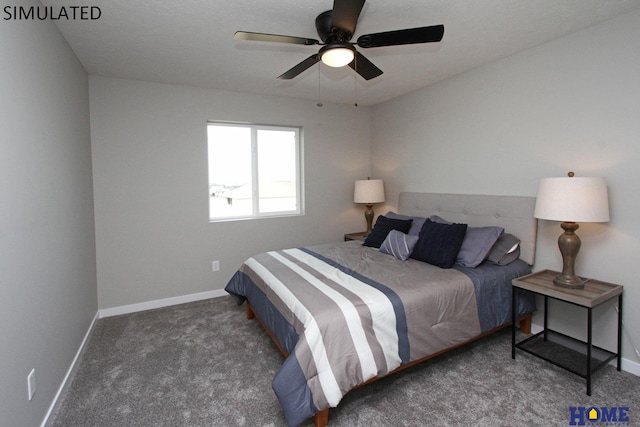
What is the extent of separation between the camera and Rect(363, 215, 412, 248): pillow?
3.35 m

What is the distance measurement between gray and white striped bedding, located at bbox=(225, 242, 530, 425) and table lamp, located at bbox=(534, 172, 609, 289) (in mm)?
437

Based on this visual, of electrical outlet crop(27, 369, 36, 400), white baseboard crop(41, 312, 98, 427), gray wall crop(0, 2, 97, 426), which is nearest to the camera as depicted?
gray wall crop(0, 2, 97, 426)

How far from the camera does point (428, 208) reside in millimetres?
3668

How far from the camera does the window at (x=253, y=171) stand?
387cm

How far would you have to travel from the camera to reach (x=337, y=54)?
6.30ft

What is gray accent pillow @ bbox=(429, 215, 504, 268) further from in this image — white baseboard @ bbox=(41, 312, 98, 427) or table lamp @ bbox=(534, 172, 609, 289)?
white baseboard @ bbox=(41, 312, 98, 427)

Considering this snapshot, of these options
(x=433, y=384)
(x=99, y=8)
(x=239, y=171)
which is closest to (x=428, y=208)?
(x=433, y=384)

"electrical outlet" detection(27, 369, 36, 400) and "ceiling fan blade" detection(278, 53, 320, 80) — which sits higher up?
"ceiling fan blade" detection(278, 53, 320, 80)

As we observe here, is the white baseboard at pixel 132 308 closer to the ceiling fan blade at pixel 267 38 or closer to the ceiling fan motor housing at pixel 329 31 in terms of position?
the ceiling fan blade at pixel 267 38

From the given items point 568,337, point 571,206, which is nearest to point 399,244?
point 571,206

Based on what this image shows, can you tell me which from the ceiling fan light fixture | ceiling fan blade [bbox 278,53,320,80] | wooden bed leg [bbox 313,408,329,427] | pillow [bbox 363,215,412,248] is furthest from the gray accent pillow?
ceiling fan blade [bbox 278,53,320,80]

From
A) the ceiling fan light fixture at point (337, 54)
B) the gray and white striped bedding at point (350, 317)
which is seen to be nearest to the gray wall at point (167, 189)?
the gray and white striped bedding at point (350, 317)

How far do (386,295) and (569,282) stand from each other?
53.9 inches

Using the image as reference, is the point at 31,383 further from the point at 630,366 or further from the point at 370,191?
the point at 630,366
